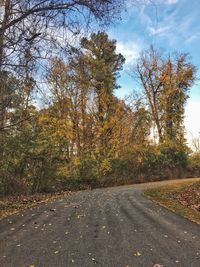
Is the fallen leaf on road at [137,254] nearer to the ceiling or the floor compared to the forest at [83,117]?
nearer to the floor

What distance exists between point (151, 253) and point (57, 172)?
19168mm

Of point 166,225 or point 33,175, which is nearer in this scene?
point 166,225

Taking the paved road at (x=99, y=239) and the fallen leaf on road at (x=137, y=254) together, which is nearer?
the paved road at (x=99, y=239)

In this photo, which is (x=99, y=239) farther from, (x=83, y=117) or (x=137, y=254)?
(x=83, y=117)

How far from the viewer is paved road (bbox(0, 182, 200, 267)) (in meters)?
6.75

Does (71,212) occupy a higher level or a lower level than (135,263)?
higher

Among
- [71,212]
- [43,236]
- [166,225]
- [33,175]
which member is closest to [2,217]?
[71,212]

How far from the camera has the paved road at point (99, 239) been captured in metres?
6.75

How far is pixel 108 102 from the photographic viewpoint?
123 feet

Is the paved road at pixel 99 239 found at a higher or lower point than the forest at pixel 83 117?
lower

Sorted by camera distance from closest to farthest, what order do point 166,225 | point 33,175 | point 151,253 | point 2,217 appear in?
1. point 151,253
2. point 166,225
3. point 2,217
4. point 33,175

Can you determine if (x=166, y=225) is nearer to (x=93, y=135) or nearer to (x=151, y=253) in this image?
(x=151, y=253)

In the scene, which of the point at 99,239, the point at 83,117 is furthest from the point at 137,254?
the point at 83,117

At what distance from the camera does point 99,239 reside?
8.38 metres
